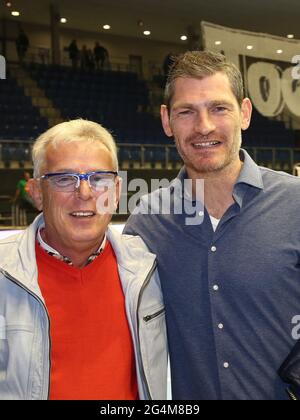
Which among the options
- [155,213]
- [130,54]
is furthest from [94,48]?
[155,213]

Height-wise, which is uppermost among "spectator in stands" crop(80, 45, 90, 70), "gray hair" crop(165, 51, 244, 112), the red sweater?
"spectator in stands" crop(80, 45, 90, 70)

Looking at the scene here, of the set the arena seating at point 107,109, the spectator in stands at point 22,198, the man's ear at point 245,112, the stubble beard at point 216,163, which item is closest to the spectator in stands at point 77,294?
the stubble beard at point 216,163

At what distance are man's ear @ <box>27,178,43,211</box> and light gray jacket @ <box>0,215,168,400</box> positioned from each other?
4 centimetres

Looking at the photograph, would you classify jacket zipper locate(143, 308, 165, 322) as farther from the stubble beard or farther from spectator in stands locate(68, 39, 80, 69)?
spectator in stands locate(68, 39, 80, 69)

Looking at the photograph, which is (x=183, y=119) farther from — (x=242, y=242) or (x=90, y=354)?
(x=90, y=354)

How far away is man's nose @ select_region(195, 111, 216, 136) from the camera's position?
108 cm

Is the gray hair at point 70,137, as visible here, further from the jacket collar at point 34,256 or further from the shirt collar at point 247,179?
the shirt collar at point 247,179

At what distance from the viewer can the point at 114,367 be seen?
0.96 m

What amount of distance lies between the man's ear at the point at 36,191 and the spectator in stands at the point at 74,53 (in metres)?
7.09

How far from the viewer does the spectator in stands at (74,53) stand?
7867 mm

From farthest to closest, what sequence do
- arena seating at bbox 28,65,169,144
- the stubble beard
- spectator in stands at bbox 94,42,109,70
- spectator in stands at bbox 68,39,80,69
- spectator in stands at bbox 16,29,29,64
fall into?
spectator in stands at bbox 94,42,109,70
spectator in stands at bbox 68,39,80,69
spectator in stands at bbox 16,29,29,64
arena seating at bbox 28,65,169,144
the stubble beard

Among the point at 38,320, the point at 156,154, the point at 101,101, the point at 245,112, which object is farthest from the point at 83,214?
the point at 101,101

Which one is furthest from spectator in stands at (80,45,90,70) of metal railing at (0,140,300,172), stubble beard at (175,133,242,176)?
stubble beard at (175,133,242,176)

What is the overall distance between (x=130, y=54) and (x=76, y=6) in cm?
111
